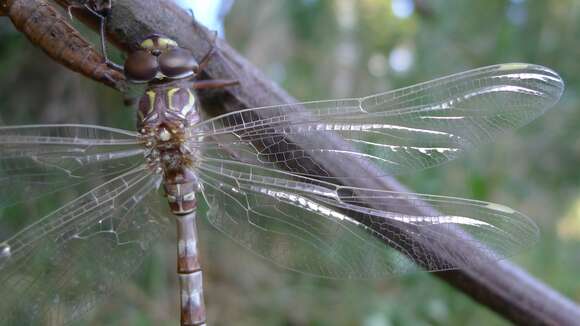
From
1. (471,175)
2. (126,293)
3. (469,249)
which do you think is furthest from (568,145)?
(126,293)

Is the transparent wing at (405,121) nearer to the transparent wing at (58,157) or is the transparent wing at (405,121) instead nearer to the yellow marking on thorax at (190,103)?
the yellow marking on thorax at (190,103)

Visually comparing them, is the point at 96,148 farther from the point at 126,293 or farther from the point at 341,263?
the point at 126,293

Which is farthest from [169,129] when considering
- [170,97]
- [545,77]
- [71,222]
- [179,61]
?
[545,77]

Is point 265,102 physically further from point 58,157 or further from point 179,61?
point 58,157

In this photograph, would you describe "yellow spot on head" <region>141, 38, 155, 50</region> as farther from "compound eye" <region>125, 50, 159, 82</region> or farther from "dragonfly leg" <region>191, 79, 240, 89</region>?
"dragonfly leg" <region>191, 79, 240, 89</region>

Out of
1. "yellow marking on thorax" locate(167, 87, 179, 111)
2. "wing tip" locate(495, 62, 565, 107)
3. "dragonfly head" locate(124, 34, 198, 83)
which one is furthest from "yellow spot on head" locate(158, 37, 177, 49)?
"wing tip" locate(495, 62, 565, 107)

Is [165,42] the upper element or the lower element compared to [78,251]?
upper
